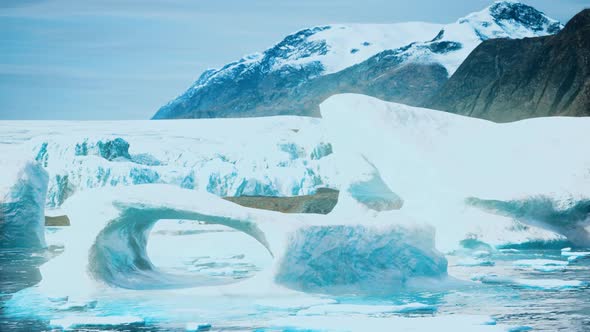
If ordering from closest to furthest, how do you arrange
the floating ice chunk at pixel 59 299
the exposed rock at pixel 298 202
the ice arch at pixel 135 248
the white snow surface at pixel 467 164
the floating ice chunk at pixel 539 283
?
1. the floating ice chunk at pixel 59 299
2. the ice arch at pixel 135 248
3. the floating ice chunk at pixel 539 283
4. the white snow surface at pixel 467 164
5. the exposed rock at pixel 298 202

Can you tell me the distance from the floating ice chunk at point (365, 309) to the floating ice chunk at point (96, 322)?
234 centimetres

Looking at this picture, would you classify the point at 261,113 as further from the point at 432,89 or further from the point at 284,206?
the point at 284,206

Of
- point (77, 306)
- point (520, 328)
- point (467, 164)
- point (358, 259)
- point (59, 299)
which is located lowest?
point (520, 328)

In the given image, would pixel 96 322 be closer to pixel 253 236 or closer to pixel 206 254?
pixel 253 236

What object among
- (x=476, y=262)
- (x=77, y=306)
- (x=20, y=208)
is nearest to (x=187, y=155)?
(x=20, y=208)

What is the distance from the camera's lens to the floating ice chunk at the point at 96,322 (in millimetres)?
11391

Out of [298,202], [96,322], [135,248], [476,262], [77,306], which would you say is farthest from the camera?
[298,202]

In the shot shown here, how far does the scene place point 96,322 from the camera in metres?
11.4

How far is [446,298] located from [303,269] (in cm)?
243

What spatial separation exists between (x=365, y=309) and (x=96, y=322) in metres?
3.85

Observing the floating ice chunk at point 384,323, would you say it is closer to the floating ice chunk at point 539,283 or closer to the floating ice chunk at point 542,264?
the floating ice chunk at point 539,283

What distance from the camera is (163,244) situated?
2695 centimetres

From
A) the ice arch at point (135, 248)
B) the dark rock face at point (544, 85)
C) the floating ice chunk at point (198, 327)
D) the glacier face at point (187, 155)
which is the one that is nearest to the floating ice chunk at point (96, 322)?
the floating ice chunk at point (198, 327)

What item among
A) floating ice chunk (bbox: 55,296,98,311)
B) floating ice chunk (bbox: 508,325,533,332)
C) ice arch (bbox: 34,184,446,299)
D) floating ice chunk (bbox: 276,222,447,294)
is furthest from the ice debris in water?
floating ice chunk (bbox: 55,296,98,311)
